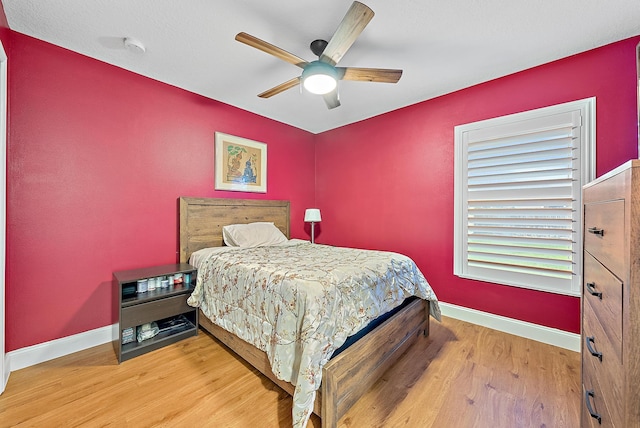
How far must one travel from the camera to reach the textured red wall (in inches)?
77.5

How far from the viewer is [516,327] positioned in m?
2.48

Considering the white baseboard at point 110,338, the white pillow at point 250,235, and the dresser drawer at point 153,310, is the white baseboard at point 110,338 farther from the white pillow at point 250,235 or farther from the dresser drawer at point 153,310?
the white pillow at point 250,235

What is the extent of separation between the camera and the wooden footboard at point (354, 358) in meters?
1.37

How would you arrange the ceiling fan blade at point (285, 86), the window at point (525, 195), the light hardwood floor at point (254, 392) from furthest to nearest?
the window at point (525, 195) → the ceiling fan blade at point (285, 86) → the light hardwood floor at point (254, 392)

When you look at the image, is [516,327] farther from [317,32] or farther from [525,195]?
[317,32]

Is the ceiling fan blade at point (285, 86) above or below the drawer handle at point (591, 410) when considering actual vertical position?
above

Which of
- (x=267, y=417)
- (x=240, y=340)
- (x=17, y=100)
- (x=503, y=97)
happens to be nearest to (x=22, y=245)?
(x=17, y=100)

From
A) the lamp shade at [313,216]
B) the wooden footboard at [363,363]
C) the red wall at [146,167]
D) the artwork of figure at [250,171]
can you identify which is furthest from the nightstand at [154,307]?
the lamp shade at [313,216]

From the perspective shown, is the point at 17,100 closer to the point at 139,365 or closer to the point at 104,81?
the point at 104,81

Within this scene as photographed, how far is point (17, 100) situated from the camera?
6.36ft

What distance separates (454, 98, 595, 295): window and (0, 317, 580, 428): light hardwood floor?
0.73 m

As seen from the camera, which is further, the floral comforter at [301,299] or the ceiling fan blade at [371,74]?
the ceiling fan blade at [371,74]

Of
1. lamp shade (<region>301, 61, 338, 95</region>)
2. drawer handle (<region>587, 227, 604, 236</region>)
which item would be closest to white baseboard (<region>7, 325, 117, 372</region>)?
lamp shade (<region>301, 61, 338, 95</region>)

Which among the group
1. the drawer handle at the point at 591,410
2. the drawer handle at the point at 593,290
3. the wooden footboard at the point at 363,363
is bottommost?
the wooden footboard at the point at 363,363
